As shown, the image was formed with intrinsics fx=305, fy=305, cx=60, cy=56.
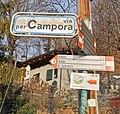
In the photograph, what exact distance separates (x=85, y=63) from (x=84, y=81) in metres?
0.30

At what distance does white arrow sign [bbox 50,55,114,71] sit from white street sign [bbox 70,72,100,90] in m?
0.17

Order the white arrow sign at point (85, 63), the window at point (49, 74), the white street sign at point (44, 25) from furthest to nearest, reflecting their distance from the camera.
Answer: the window at point (49, 74) → the white arrow sign at point (85, 63) → the white street sign at point (44, 25)

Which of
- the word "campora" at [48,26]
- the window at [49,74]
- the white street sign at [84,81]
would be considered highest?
the window at [49,74]

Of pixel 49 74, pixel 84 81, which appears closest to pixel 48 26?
pixel 84 81

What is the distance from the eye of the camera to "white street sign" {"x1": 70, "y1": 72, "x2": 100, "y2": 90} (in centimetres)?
489

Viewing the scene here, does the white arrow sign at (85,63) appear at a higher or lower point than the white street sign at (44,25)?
lower

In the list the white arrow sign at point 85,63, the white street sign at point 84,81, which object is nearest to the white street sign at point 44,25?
the white arrow sign at point 85,63

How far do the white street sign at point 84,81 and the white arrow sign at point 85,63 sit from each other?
0.17m

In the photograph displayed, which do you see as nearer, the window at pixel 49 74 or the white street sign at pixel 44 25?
the white street sign at pixel 44 25

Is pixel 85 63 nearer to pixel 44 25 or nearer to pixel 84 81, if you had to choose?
pixel 84 81

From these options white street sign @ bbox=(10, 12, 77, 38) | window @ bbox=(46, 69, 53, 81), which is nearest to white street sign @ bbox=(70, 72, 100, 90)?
white street sign @ bbox=(10, 12, 77, 38)

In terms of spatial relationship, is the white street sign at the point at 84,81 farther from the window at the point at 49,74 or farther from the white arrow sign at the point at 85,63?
the window at the point at 49,74

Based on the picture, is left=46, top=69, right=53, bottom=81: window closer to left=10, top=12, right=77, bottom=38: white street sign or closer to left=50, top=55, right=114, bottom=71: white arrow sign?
left=50, top=55, right=114, bottom=71: white arrow sign

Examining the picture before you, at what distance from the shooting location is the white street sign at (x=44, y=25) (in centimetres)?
450
